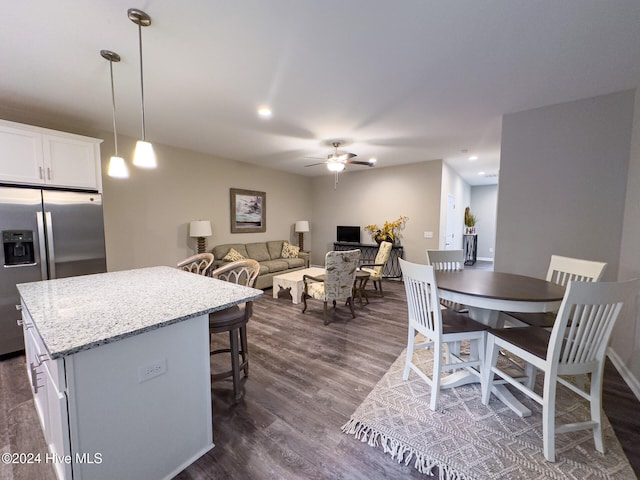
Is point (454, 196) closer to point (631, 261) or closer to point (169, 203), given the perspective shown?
point (631, 261)

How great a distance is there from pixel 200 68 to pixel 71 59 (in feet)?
3.16

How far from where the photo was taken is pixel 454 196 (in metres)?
6.47

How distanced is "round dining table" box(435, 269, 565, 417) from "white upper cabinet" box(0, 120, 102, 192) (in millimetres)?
3960

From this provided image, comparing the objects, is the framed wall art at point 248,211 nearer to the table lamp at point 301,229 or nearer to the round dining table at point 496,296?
the table lamp at point 301,229

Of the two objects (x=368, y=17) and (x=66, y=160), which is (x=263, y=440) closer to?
(x=368, y=17)

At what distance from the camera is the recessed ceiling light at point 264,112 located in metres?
2.88

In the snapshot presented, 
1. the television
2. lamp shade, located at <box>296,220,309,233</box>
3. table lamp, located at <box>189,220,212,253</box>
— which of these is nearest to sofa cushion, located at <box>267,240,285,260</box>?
lamp shade, located at <box>296,220,309,233</box>

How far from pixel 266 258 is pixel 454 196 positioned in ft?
16.1

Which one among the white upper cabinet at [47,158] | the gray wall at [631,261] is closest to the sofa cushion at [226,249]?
the white upper cabinet at [47,158]

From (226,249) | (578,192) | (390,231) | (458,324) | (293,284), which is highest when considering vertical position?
(578,192)

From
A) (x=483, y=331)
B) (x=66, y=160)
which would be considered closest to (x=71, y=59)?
(x=66, y=160)

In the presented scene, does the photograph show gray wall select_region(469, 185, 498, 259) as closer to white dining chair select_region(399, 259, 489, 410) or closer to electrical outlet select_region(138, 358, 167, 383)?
white dining chair select_region(399, 259, 489, 410)

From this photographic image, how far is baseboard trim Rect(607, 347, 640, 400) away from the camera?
2.03m

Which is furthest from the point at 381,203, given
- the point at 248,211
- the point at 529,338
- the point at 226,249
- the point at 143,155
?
the point at 143,155
